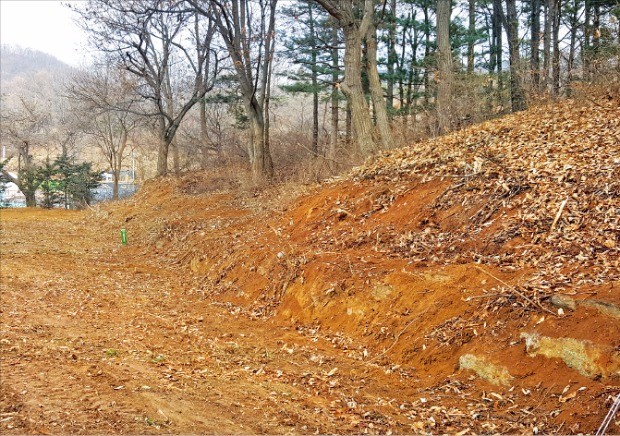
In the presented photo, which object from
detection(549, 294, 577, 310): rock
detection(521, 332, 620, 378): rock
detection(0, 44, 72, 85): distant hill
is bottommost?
detection(521, 332, 620, 378): rock

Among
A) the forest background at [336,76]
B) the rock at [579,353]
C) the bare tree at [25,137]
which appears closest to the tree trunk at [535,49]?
the forest background at [336,76]

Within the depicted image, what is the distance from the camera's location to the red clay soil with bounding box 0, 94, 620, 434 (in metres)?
4.62

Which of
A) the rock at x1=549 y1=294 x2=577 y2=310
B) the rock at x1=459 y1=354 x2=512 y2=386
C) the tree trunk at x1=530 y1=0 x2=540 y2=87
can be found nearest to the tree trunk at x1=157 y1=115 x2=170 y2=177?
the tree trunk at x1=530 y1=0 x2=540 y2=87

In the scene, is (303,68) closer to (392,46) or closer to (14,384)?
(392,46)

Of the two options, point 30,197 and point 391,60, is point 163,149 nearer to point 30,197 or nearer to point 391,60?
point 391,60

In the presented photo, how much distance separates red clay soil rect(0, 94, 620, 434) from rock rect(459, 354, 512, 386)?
2 centimetres

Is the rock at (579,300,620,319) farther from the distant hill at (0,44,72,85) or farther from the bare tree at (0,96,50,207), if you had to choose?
the distant hill at (0,44,72,85)

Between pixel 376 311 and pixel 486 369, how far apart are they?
6.68 ft

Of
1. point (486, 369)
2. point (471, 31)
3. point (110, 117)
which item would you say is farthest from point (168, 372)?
point (110, 117)

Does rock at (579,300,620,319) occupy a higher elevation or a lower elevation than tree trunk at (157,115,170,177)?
lower

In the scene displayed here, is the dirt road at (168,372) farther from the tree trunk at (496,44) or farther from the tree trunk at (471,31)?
the tree trunk at (496,44)

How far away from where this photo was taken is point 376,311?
7098mm

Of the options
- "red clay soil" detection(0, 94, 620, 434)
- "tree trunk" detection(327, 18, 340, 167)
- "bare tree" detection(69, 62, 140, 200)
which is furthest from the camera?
"bare tree" detection(69, 62, 140, 200)

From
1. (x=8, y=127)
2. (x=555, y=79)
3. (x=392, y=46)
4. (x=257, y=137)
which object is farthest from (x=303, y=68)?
(x=8, y=127)
